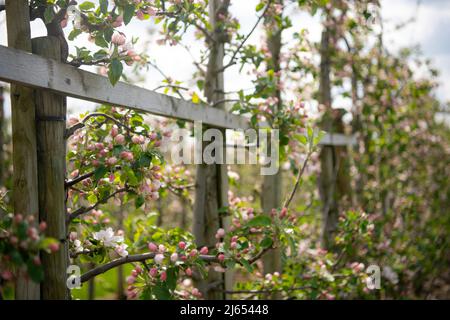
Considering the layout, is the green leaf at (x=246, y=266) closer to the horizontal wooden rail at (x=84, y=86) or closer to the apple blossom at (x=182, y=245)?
the apple blossom at (x=182, y=245)

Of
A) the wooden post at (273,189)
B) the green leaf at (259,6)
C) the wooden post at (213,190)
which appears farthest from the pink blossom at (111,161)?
the wooden post at (273,189)

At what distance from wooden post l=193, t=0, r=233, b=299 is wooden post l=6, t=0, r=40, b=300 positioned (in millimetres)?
1194

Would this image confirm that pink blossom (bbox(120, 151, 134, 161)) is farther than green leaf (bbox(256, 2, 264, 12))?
No

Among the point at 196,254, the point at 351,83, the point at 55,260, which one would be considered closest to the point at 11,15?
the point at 55,260

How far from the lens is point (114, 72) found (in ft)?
5.08

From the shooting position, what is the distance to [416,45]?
5129 millimetres

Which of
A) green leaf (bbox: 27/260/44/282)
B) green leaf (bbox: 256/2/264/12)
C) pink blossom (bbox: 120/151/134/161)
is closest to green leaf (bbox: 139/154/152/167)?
pink blossom (bbox: 120/151/134/161)

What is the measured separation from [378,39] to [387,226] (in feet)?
5.28

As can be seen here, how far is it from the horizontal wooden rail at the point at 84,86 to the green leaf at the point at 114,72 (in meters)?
0.11

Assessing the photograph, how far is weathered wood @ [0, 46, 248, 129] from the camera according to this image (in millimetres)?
1372

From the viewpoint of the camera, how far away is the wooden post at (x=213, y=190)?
2.60 m

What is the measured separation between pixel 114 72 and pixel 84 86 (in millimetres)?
123

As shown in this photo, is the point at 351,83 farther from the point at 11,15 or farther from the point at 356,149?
the point at 11,15

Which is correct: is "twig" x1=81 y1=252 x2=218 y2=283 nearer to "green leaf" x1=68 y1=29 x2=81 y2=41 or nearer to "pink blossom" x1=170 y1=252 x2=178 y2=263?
"pink blossom" x1=170 y1=252 x2=178 y2=263
